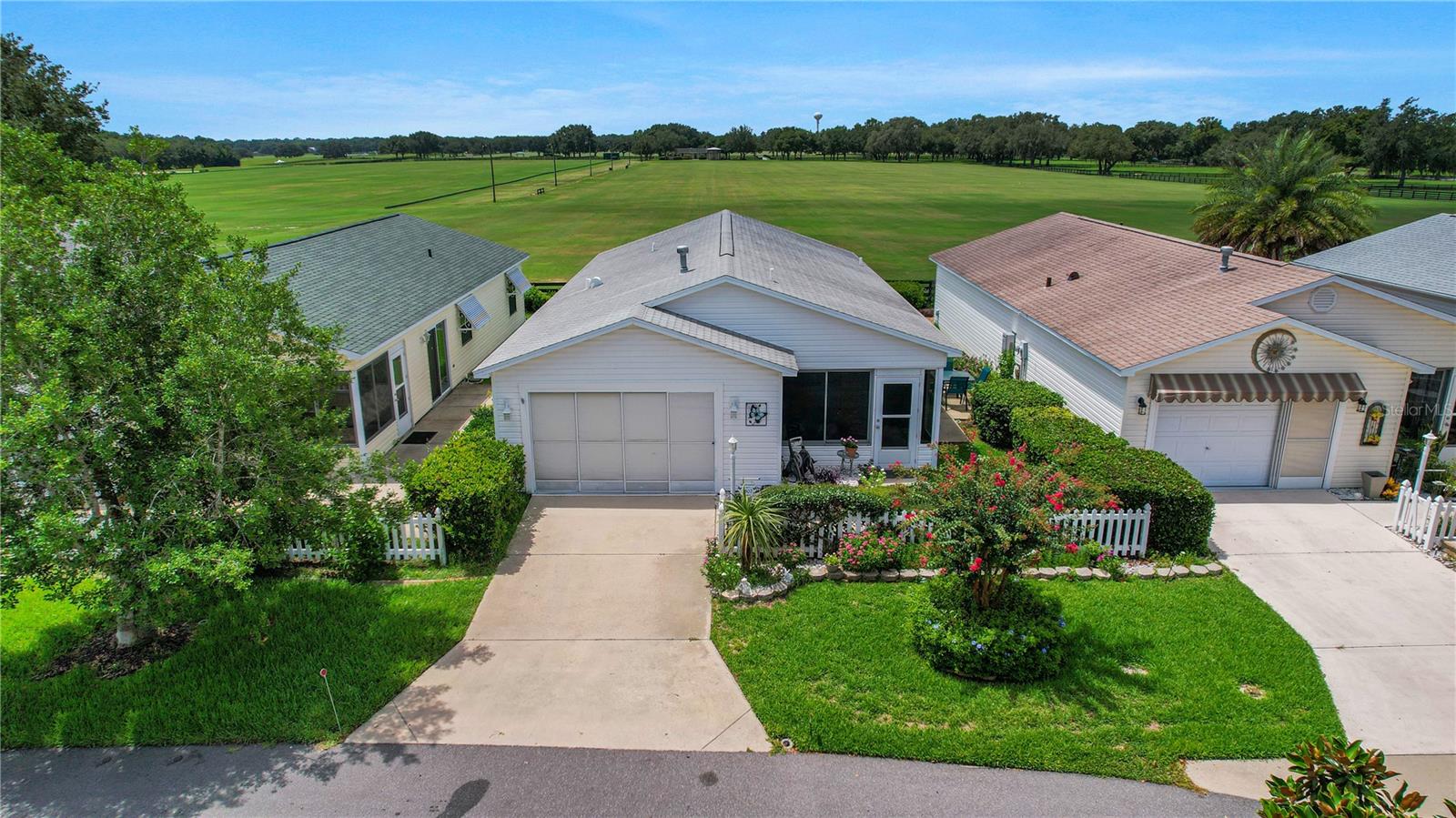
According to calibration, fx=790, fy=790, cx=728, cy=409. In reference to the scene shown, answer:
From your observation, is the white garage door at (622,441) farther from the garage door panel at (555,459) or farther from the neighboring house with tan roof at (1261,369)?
the neighboring house with tan roof at (1261,369)

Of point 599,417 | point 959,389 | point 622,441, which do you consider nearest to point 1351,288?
point 959,389

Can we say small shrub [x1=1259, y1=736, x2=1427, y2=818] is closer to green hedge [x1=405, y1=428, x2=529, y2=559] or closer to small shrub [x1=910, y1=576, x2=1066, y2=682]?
small shrub [x1=910, y1=576, x2=1066, y2=682]

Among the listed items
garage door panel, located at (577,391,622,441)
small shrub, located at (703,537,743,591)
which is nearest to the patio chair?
garage door panel, located at (577,391,622,441)

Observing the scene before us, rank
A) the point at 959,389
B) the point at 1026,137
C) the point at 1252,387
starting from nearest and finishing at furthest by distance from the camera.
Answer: the point at 1252,387 → the point at 959,389 → the point at 1026,137

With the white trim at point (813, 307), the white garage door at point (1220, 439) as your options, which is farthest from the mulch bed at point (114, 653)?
the white garage door at point (1220, 439)

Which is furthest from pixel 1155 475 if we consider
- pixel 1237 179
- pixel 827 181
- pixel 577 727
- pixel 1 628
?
pixel 827 181

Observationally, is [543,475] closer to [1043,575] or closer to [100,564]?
[100,564]

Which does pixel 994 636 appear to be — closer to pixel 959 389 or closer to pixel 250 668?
pixel 250 668
